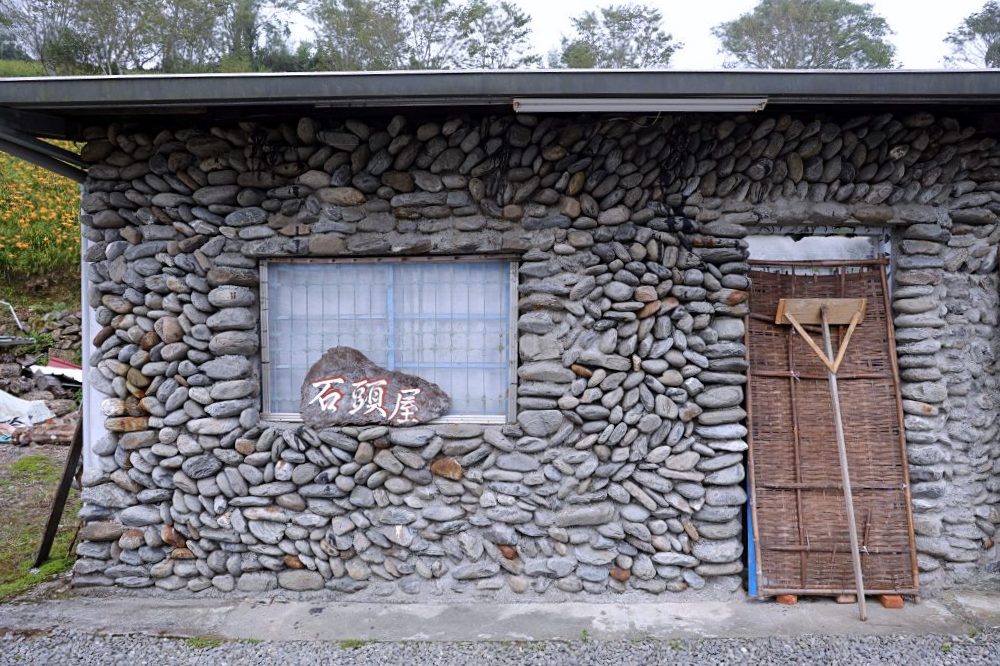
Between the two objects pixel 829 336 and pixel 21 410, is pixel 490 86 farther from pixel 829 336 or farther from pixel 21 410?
pixel 21 410

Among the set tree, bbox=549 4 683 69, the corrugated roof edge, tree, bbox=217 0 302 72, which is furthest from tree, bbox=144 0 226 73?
the corrugated roof edge

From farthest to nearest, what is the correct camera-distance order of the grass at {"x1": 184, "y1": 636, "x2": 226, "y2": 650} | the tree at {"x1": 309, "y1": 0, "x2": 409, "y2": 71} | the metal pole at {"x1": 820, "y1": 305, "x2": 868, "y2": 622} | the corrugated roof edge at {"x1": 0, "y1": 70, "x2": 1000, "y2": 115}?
the tree at {"x1": 309, "y1": 0, "x2": 409, "y2": 71}, the metal pole at {"x1": 820, "y1": 305, "x2": 868, "y2": 622}, the grass at {"x1": 184, "y1": 636, "x2": 226, "y2": 650}, the corrugated roof edge at {"x1": 0, "y1": 70, "x2": 1000, "y2": 115}

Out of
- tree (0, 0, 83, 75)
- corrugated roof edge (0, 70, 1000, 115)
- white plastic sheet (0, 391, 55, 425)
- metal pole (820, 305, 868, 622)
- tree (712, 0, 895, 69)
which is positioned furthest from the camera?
tree (712, 0, 895, 69)

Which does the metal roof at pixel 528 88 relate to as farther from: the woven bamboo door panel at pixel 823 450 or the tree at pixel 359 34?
the tree at pixel 359 34

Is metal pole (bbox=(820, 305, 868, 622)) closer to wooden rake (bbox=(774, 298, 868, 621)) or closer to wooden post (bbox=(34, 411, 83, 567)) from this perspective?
wooden rake (bbox=(774, 298, 868, 621))

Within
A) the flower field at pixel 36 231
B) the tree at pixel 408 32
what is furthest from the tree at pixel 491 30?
the flower field at pixel 36 231

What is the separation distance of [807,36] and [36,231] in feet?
62.3

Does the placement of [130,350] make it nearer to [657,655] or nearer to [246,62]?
[657,655]

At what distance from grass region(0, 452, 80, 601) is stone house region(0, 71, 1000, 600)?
0.52 meters

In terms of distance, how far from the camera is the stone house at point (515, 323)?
440 cm

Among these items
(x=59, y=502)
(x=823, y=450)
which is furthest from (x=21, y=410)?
(x=823, y=450)

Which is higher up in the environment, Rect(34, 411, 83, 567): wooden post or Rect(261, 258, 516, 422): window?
Rect(261, 258, 516, 422): window

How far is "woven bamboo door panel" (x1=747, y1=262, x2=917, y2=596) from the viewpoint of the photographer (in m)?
4.43

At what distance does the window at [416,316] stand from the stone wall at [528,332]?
0.57 feet
